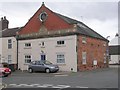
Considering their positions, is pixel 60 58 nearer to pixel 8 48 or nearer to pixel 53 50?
pixel 53 50

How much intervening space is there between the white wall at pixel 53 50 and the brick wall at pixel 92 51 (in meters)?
0.90

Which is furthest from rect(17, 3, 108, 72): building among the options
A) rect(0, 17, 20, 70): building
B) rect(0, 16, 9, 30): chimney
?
rect(0, 16, 9, 30): chimney

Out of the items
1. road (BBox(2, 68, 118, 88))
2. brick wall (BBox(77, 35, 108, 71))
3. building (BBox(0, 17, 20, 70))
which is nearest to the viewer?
road (BBox(2, 68, 118, 88))

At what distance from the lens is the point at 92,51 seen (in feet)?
→ 127

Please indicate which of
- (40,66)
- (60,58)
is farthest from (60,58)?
(40,66)

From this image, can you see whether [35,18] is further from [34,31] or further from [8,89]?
[8,89]

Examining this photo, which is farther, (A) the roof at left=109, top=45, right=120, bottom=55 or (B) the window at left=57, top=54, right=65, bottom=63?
(A) the roof at left=109, top=45, right=120, bottom=55

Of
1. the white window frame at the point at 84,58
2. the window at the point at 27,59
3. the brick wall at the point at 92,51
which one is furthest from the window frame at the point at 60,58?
the window at the point at 27,59

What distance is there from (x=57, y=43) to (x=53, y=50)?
1.15 metres

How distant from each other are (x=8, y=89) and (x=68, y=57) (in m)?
18.7

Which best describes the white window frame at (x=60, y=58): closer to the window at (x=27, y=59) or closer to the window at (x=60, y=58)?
the window at (x=60, y=58)

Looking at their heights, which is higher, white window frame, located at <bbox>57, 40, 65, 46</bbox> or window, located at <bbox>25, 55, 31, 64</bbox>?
white window frame, located at <bbox>57, 40, 65, 46</bbox>

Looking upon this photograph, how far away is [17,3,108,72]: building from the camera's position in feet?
111

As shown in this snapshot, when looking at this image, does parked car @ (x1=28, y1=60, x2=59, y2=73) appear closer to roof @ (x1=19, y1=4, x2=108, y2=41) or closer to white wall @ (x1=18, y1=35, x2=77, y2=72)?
white wall @ (x1=18, y1=35, x2=77, y2=72)
